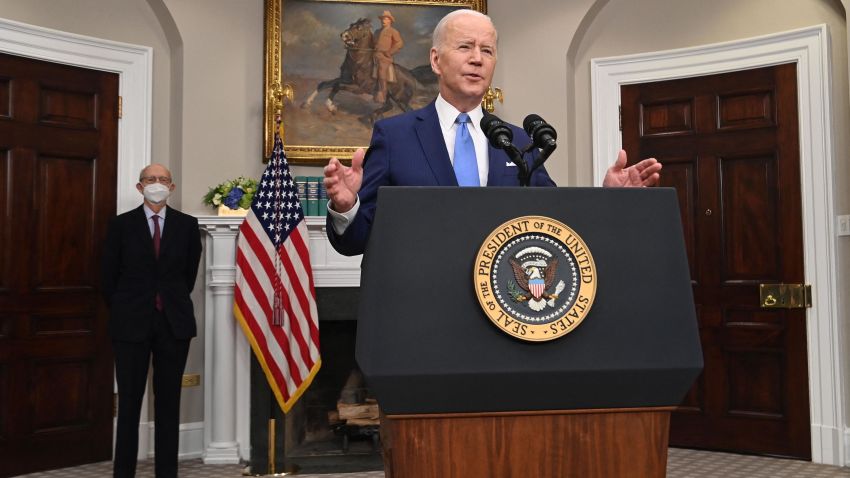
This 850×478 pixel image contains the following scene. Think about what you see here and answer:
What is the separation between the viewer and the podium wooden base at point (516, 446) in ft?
4.20

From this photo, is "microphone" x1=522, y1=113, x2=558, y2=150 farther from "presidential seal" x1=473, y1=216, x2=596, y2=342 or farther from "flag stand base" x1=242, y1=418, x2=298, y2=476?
"flag stand base" x1=242, y1=418, x2=298, y2=476

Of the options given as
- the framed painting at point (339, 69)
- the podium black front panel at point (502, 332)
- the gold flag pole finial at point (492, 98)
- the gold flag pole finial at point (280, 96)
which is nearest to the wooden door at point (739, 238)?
the gold flag pole finial at point (492, 98)

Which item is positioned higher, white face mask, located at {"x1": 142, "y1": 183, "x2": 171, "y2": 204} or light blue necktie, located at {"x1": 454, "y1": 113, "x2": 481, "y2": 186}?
white face mask, located at {"x1": 142, "y1": 183, "x2": 171, "y2": 204}

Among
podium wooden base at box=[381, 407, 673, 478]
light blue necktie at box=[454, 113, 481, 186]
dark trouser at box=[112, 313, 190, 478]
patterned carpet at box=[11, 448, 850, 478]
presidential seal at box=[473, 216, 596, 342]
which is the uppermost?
light blue necktie at box=[454, 113, 481, 186]

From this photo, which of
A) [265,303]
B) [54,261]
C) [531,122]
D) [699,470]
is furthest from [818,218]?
[54,261]

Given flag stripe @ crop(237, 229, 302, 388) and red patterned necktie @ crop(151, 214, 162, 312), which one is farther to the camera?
flag stripe @ crop(237, 229, 302, 388)

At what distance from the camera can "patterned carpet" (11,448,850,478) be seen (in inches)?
183

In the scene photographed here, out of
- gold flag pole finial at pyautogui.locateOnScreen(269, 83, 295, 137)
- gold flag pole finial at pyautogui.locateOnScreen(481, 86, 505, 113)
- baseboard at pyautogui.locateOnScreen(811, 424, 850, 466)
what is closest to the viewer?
baseboard at pyautogui.locateOnScreen(811, 424, 850, 466)

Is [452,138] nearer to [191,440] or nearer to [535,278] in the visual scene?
[535,278]

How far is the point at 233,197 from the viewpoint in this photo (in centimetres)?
512

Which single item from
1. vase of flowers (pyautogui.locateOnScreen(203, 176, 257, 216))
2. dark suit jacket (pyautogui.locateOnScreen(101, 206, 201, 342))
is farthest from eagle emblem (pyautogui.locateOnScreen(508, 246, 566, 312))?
vase of flowers (pyautogui.locateOnScreen(203, 176, 257, 216))

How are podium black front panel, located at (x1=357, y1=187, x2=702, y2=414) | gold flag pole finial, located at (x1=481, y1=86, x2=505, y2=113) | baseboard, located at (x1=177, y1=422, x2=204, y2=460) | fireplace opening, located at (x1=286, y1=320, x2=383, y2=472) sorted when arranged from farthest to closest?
gold flag pole finial, located at (x1=481, y1=86, x2=505, y2=113) < baseboard, located at (x1=177, y1=422, x2=204, y2=460) < fireplace opening, located at (x1=286, y1=320, x2=383, y2=472) < podium black front panel, located at (x1=357, y1=187, x2=702, y2=414)

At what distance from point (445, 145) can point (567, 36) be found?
4.16 meters

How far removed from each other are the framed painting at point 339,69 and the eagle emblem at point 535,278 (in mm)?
4262
